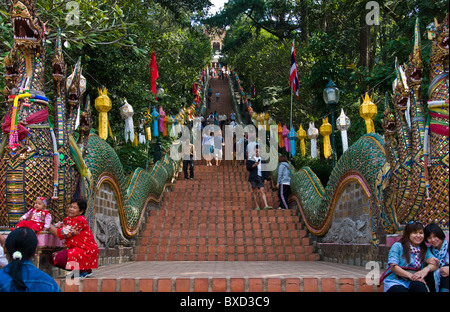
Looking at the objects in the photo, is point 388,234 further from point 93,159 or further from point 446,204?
point 93,159

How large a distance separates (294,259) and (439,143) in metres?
4.25

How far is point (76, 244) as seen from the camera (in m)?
4.81

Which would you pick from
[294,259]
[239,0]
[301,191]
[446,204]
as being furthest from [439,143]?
[239,0]

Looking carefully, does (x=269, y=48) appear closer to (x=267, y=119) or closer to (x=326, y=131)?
(x=267, y=119)

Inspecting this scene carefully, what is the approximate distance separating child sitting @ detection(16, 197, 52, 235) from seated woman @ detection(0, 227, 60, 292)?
173 cm

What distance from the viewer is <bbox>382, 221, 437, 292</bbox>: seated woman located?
382cm

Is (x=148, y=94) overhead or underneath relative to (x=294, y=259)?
overhead

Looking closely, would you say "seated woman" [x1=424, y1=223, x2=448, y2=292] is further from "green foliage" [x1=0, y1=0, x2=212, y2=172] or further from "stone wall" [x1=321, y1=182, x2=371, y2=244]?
"green foliage" [x1=0, y1=0, x2=212, y2=172]

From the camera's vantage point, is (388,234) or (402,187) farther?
(388,234)

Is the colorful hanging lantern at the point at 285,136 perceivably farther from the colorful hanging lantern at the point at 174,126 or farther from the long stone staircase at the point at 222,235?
the long stone staircase at the point at 222,235

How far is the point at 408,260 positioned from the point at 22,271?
9.80ft

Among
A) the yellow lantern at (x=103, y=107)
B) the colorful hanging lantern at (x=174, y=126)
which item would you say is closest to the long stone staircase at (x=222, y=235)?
the yellow lantern at (x=103, y=107)

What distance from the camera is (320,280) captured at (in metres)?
4.51

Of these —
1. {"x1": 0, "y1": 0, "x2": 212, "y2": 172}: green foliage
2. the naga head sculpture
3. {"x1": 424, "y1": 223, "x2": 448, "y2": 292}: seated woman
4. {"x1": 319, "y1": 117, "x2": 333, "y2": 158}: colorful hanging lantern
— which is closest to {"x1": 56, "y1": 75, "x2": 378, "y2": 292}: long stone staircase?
{"x1": 424, "y1": 223, "x2": 448, "y2": 292}: seated woman
